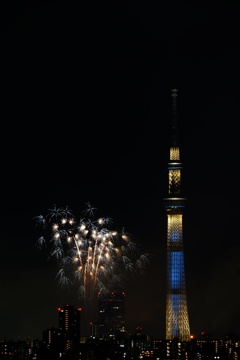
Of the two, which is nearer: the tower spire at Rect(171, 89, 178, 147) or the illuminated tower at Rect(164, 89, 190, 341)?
the illuminated tower at Rect(164, 89, 190, 341)

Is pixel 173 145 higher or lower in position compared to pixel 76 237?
higher

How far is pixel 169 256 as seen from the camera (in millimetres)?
140750

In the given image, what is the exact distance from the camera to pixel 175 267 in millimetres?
140625

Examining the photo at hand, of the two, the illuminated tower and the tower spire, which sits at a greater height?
the tower spire

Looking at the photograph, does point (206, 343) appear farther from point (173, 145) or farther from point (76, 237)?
point (76, 237)

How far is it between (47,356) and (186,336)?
1641 centimetres

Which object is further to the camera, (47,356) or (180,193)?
(180,193)

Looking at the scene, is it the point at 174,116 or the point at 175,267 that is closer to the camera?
the point at 175,267

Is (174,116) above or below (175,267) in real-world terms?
above

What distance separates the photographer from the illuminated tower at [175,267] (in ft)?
461

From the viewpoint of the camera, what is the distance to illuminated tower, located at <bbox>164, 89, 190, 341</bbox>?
140625mm

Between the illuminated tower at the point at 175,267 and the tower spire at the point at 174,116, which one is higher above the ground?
the tower spire at the point at 174,116

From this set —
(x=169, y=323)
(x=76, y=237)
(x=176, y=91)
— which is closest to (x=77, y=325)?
(x=169, y=323)

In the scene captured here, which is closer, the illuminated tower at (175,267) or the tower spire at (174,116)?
the illuminated tower at (175,267)
